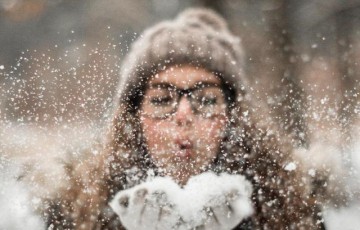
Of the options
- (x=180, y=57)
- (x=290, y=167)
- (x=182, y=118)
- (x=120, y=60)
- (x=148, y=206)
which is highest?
(x=120, y=60)

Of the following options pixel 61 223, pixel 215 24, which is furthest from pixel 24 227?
pixel 215 24

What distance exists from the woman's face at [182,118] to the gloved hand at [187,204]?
1.6 inches

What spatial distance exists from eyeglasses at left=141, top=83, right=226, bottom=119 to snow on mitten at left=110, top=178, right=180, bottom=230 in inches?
7.3

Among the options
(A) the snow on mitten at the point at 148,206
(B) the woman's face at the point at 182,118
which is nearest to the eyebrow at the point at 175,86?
(B) the woman's face at the point at 182,118

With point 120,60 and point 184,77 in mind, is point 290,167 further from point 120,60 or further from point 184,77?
point 120,60

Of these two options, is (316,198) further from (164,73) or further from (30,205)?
(30,205)

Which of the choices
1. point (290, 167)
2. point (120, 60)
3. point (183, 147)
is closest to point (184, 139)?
point (183, 147)

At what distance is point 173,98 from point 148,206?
29 centimetres

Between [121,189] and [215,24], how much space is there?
0.58 metres

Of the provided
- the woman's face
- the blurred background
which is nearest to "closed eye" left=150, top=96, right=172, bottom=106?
the woman's face

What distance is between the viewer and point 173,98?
3.88ft

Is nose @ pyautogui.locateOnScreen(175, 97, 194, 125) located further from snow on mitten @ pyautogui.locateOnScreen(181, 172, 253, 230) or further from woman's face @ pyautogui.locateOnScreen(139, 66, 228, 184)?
snow on mitten @ pyautogui.locateOnScreen(181, 172, 253, 230)

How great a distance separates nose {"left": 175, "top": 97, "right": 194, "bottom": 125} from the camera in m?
1.20

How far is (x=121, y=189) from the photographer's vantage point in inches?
47.5
